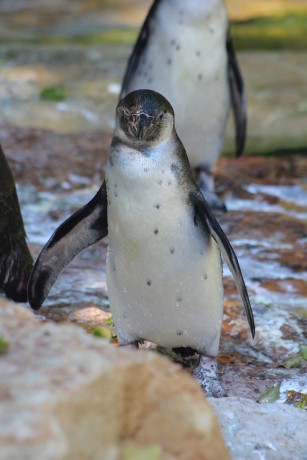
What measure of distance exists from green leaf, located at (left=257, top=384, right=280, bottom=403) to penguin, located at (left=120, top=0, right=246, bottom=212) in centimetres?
248

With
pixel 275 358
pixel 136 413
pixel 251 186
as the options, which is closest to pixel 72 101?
pixel 251 186

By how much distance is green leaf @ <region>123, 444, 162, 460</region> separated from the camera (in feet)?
7.57

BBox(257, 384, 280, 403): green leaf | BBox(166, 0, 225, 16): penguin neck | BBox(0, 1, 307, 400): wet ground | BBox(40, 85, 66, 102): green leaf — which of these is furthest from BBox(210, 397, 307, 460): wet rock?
BBox(40, 85, 66, 102): green leaf

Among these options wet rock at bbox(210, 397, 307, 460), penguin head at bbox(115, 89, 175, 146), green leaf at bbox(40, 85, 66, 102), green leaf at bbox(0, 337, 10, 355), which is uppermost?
green leaf at bbox(0, 337, 10, 355)

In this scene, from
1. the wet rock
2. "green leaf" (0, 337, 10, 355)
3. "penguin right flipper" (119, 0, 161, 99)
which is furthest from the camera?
"penguin right flipper" (119, 0, 161, 99)

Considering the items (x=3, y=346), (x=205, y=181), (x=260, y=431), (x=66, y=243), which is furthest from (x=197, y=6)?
(x=3, y=346)

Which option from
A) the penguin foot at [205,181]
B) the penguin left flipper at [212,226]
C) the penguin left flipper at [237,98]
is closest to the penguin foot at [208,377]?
the penguin left flipper at [212,226]

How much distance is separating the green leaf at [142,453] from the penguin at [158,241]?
1.43 meters

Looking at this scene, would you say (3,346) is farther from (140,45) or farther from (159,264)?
(140,45)

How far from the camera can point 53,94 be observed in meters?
8.16

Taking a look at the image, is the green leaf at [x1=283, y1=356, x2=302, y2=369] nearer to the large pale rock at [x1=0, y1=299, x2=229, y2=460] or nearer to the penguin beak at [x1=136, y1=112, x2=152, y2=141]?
the penguin beak at [x1=136, y1=112, x2=152, y2=141]

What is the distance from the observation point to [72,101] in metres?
8.17

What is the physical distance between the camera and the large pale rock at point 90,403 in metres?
2.07

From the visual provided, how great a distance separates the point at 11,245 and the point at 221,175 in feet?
9.41
